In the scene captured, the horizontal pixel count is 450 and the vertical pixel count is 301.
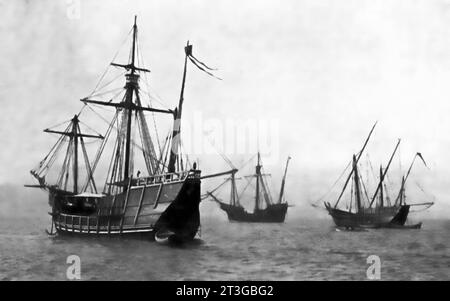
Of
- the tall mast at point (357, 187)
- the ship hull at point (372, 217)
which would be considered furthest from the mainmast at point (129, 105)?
the ship hull at point (372, 217)

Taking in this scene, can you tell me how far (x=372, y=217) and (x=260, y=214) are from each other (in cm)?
2697

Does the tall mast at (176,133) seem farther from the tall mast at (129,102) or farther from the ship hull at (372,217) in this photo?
the ship hull at (372,217)

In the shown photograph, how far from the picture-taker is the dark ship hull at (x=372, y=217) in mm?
64625

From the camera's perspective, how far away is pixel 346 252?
31031 mm

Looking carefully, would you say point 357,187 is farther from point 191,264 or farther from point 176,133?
point 191,264

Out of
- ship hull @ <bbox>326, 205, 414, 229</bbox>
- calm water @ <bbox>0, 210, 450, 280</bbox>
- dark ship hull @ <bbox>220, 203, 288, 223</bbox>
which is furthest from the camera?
dark ship hull @ <bbox>220, 203, 288, 223</bbox>

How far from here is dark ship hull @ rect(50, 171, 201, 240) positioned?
28328 mm

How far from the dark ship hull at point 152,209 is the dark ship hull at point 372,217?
38569mm

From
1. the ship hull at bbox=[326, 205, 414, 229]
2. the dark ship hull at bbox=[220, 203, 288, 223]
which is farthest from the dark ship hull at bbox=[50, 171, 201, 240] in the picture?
the dark ship hull at bbox=[220, 203, 288, 223]

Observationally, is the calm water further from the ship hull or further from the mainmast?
the ship hull

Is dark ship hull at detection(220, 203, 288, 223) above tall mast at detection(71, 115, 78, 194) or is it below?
below

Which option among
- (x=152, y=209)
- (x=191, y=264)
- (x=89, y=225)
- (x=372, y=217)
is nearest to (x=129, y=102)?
(x=89, y=225)
